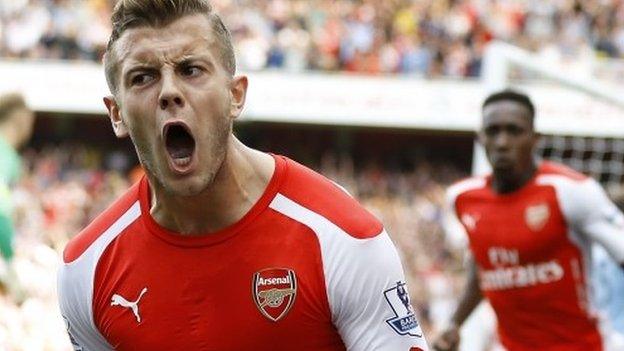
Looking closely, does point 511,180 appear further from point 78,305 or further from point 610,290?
point 78,305

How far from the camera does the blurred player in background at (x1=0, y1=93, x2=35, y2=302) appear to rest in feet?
21.7

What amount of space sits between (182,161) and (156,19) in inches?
15.2

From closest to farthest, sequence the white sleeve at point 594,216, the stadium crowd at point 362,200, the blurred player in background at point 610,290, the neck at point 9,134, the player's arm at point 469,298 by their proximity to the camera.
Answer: the white sleeve at point 594,216, the player's arm at point 469,298, the neck at point 9,134, the blurred player in background at point 610,290, the stadium crowd at point 362,200

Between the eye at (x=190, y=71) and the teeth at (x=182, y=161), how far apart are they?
0.71 feet

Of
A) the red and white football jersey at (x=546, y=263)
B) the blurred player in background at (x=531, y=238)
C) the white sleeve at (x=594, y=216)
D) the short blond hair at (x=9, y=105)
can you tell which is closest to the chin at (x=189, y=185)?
the blurred player in background at (x=531, y=238)

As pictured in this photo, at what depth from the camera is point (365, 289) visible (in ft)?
11.6

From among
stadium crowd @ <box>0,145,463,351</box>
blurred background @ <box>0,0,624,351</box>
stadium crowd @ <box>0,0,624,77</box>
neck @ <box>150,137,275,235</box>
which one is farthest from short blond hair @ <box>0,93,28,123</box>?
stadium crowd @ <box>0,0,624,77</box>

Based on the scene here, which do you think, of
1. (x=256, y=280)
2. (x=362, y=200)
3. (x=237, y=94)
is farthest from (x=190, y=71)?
(x=362, y=200)

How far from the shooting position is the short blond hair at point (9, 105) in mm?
7648

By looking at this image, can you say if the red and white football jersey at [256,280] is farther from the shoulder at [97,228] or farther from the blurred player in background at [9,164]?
the blurred player in background at [9,164]

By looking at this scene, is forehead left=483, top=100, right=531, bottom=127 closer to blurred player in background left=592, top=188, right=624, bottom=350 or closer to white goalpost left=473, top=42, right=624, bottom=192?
blurred player in background left=592, top=188, right=624, bottom=350

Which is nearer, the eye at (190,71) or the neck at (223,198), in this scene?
the eye at (190,71)

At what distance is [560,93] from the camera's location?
24.5m

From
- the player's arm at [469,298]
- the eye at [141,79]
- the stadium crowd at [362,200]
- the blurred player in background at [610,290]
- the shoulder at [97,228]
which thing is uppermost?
the eye at [141,79]
